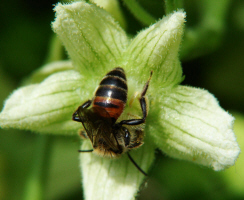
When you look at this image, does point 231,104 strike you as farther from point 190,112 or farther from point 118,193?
point 118,193

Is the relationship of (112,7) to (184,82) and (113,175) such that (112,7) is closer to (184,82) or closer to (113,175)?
(184,82)

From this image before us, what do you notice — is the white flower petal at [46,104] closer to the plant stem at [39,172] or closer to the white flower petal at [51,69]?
the white flower petal at [51,69]

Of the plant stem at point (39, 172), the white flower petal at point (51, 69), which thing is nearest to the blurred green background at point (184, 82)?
the plant stem at point (39, 172)

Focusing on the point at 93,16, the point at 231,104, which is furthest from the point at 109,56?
the point at 231,104

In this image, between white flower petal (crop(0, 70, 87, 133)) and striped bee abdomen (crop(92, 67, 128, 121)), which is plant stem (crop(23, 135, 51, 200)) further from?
striped bee abdomen (crop(92, 67, 128, 121))

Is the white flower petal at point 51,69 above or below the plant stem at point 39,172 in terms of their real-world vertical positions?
above

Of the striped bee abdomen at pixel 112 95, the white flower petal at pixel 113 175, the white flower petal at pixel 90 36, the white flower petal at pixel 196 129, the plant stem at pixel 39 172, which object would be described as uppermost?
the white flower petal at pixel 90 36

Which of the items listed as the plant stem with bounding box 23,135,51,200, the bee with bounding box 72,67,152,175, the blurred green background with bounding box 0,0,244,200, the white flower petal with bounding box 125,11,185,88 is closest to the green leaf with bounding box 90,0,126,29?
the blurred green background with bounding box 0,0,244,200
